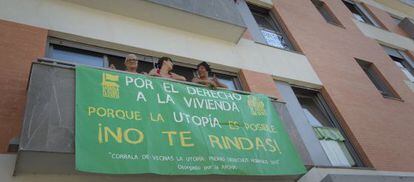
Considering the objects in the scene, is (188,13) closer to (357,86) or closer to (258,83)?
(258,83)

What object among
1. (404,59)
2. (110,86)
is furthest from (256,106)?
(404,59)

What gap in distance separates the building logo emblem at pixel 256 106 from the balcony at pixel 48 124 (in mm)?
2866

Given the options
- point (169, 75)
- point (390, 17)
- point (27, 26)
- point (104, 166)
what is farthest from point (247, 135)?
point (390, 17)

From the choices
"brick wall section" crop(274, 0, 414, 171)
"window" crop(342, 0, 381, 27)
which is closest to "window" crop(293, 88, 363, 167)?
"brick wall section" crop(274, 0, 414, 171)

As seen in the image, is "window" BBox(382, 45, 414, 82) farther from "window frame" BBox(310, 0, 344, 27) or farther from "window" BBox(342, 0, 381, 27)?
"window frame" BBox(310, 0, 344, 27)

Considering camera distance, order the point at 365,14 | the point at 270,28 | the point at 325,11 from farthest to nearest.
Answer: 1. the point at 365,14
2. the point at 325,11
3. the point at 270,28

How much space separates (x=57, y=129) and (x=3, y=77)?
60.5 inches

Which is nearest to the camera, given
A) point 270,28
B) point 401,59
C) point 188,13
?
point 188,13

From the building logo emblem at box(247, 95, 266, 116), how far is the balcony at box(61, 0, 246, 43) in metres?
2.39

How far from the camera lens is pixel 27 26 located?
5926 mm

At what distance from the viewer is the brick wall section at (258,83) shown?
25.3ft

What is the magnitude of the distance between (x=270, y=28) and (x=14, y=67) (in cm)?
719

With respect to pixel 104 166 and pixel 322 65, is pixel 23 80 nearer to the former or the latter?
→ pixel 104 166

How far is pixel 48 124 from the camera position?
4055mm
